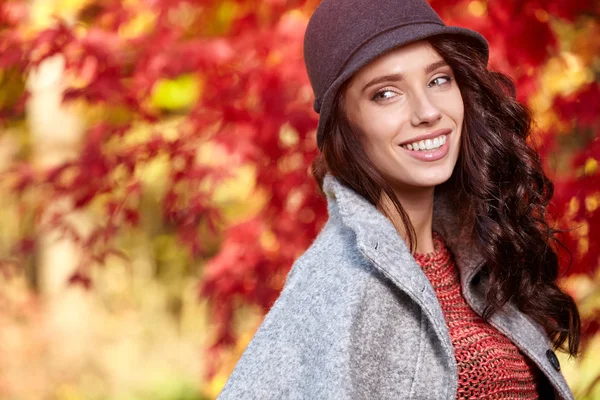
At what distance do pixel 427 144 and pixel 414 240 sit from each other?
0.99 ft

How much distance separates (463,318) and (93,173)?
1.95 m

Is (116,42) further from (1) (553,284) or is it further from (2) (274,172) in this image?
A: (1) (553,284)

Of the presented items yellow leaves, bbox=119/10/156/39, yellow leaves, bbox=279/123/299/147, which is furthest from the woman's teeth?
yellow leaves, bbox=119/10/156/39

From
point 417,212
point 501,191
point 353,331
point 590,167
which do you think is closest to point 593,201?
point 590,167

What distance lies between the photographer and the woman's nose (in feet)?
6.64

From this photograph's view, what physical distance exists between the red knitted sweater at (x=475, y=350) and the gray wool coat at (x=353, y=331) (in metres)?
0.13

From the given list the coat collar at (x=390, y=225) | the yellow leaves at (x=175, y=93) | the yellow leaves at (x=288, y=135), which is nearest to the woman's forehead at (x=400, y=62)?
the coat collar at (x=390, y=225)

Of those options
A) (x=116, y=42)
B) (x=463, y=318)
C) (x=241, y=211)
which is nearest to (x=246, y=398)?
(x=463, y=318)

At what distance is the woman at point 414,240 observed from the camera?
1794 millimetres

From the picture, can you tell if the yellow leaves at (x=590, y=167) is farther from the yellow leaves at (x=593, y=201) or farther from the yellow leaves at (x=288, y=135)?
the yellow leaves at (x=288, y=135)

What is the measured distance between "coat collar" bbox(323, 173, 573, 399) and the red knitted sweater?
0.03m

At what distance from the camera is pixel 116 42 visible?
3.55m

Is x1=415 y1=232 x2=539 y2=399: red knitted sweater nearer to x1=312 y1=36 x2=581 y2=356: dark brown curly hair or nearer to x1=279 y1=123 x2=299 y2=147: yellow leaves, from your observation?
x1=312 y1=36 x2=581 y2=356: dark brown curly hair

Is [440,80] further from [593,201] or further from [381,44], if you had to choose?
[593,201]
